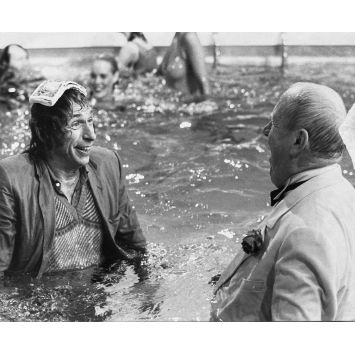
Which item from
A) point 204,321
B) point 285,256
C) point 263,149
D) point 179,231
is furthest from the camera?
point 263,149

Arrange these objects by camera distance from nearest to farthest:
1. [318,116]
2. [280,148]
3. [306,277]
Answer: [306,277] → [318,116] → [280,148]

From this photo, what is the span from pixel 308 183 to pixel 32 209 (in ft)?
4.09

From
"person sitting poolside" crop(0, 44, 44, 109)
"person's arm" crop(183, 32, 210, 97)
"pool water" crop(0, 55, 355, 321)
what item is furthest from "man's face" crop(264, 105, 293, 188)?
"person sitting poolside" crop(0, 44, 44, 109)

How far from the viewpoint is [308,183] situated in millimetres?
2459

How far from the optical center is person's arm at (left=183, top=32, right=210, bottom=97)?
3.73 m

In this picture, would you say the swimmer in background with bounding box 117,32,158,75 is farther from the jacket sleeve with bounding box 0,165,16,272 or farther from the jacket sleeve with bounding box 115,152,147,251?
the jacket sleeve with bounding box 0,165,16,272

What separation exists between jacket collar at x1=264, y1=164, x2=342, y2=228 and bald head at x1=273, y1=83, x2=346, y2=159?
52mm

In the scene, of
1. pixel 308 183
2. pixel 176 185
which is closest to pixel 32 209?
A: pixel 176 185

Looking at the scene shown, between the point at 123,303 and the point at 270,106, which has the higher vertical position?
the point at 270,106

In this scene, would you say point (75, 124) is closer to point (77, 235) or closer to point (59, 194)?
point (59, 194)

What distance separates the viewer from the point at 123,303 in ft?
10.6
